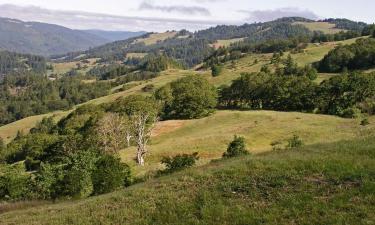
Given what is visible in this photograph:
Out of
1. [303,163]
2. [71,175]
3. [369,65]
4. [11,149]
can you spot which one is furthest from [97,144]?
[369,65]

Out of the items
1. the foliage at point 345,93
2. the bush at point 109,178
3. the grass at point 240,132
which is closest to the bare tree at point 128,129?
the grass at point 240,132

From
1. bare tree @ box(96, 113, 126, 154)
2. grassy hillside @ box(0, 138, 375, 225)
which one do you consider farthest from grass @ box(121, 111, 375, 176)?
grassy hillside @ box(0, 138, 375, 225)

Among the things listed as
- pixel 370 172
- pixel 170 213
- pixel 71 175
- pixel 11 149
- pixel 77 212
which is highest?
pixel 370 172

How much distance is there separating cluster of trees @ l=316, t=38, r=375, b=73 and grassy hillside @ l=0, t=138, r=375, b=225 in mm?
151648

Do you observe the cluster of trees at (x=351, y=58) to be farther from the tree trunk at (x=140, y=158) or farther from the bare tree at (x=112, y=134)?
the tree trunk at (x=140, y=158)

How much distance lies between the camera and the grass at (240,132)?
71644 mm

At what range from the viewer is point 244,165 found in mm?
26922

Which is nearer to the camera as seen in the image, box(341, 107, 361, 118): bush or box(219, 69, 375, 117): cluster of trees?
box(341, 107, 361, 118): bush

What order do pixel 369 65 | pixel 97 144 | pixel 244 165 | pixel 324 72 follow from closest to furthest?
pixel 244 165
pixel 97 144
pixel 369 65
pixel 324 72

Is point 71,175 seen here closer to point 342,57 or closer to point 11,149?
point 11,149

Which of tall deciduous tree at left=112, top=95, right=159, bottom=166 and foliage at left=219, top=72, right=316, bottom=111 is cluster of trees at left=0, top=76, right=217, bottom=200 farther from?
foliage at left=219, top=72, right=316, bottom=111

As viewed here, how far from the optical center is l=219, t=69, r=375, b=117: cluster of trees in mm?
99569

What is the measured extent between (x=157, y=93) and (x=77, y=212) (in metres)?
131

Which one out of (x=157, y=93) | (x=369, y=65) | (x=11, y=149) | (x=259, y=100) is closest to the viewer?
(x=259, y=100)
